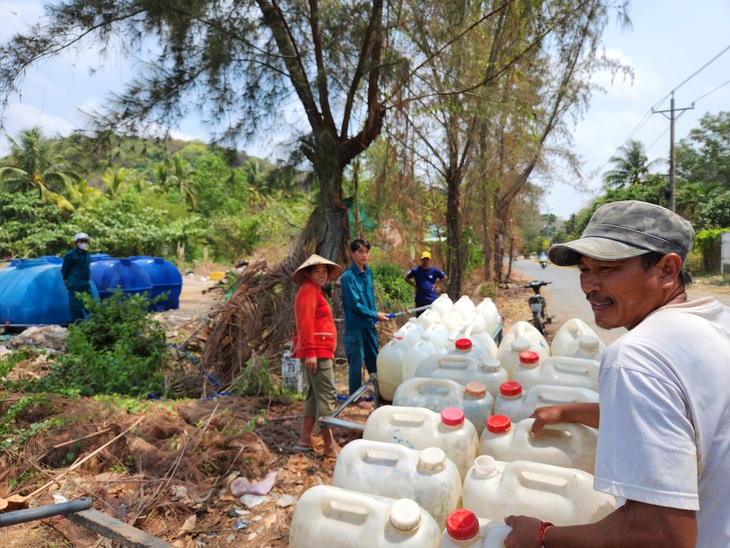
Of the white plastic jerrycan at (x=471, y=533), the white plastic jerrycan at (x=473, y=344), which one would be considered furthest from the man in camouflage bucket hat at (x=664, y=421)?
the white plastic jerrycan at (x=473, y=344)

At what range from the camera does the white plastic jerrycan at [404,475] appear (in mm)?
1653

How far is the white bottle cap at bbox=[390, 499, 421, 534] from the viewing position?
1.38 meters

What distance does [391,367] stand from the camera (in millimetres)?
3430

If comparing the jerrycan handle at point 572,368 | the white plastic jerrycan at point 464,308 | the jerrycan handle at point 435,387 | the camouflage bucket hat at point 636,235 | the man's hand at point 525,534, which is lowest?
the jerrycan handle at point 435,387

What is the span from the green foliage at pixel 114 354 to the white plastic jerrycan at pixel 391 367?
287cm

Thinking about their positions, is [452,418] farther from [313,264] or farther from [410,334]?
[313,264]

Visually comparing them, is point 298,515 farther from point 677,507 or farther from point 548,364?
point 548,364

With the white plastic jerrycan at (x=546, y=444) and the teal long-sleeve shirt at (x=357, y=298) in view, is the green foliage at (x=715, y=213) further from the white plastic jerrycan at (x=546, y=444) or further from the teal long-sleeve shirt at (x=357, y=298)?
the white plastic jerrycan at (x=546, y=444)

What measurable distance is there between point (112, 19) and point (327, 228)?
322cm

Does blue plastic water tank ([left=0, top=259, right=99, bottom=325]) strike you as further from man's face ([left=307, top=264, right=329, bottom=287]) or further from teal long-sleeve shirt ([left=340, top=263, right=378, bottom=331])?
man's face ([left=307, top=264, right=329, bottom=287])

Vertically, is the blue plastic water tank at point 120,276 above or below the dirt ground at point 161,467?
above

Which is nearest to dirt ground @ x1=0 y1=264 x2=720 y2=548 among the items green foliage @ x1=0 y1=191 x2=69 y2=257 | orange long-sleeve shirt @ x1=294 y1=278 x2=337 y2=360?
orange long-sleeve shirt @ x1=294 y1=278 x2=337 y2=360

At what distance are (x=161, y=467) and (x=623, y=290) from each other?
3.25m

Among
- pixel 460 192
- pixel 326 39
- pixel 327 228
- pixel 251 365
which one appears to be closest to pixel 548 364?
pixel 251 365
